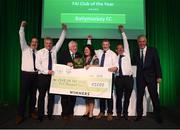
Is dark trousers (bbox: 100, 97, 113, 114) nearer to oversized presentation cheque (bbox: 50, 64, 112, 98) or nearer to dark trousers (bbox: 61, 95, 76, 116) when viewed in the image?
oversized presentation cheque (bbox: 50, 64, 112, 98)

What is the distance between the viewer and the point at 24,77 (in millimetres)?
4895

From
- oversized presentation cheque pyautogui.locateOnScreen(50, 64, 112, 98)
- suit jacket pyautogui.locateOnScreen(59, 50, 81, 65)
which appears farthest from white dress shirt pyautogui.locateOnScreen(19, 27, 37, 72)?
suit jacket pyautogui.locateOnScreen(59, 50, 81, 65)

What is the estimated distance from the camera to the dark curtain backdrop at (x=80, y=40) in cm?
689

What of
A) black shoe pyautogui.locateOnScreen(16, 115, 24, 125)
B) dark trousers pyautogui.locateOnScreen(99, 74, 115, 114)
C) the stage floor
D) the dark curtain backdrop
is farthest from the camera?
the dark curtain backdrop

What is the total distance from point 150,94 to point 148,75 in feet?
1.05

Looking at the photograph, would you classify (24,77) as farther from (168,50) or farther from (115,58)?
(168,50)

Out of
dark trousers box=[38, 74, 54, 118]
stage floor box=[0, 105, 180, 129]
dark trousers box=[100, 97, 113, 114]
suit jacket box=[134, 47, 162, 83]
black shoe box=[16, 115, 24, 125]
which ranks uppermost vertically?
suit jacket box=[134, 47, 162, 83]

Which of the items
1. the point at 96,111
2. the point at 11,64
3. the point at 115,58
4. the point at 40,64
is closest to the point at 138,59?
the point at 115,58

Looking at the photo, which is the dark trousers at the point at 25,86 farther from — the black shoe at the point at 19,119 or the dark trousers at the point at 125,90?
the dark trousers at the point at 125,90

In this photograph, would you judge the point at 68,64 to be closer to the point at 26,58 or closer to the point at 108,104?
the point at 26,58

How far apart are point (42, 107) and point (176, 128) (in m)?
2.13

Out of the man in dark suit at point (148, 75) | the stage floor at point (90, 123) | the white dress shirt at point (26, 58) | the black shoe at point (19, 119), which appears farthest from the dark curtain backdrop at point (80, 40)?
the black shoe at point (19, 119)

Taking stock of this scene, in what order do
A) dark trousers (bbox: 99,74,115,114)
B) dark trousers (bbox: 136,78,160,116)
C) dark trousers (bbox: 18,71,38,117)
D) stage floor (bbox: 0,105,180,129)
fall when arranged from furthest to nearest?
dark trousers (bbox: 99,74,115,114)
dark trousers (bbox: 136,78,160,116)
dark trousers (bbox: 18,71,38,117)
stage floor (bbox: 0,105,180,129)

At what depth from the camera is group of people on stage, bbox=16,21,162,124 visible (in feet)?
16.2
